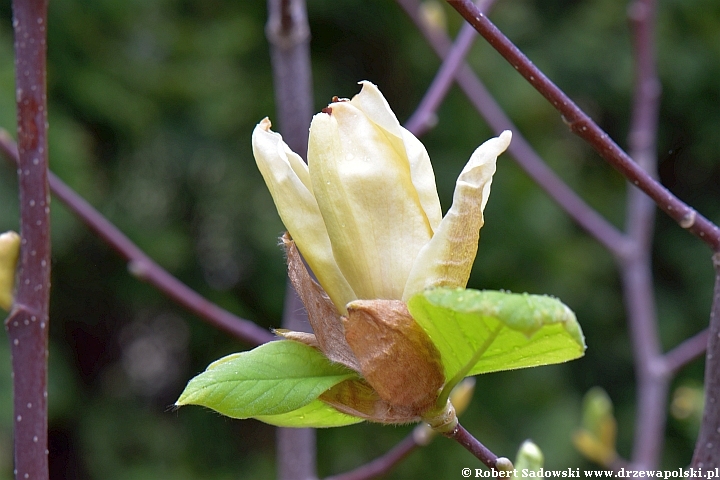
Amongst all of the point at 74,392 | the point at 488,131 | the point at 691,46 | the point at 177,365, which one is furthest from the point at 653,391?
the point at 691,46

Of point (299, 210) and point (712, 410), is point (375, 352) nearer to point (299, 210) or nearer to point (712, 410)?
point (299, 210)

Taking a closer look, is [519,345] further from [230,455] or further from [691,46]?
[691,46]

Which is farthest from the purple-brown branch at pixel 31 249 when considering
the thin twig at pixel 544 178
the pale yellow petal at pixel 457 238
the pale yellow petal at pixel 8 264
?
the thin twig at pixel 544 178

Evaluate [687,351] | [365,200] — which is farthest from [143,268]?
[687,351]

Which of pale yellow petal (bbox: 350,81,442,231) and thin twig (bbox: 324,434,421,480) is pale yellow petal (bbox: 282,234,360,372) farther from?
thin twig (bbox: 324,434,421,480)

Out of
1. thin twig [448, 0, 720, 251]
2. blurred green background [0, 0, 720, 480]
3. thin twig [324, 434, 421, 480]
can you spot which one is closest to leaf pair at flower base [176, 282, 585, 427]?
thin twig [448, 0, 720, 251]

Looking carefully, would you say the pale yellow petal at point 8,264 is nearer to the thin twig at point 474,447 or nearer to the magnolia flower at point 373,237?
the magnolia flower at point 373,237
